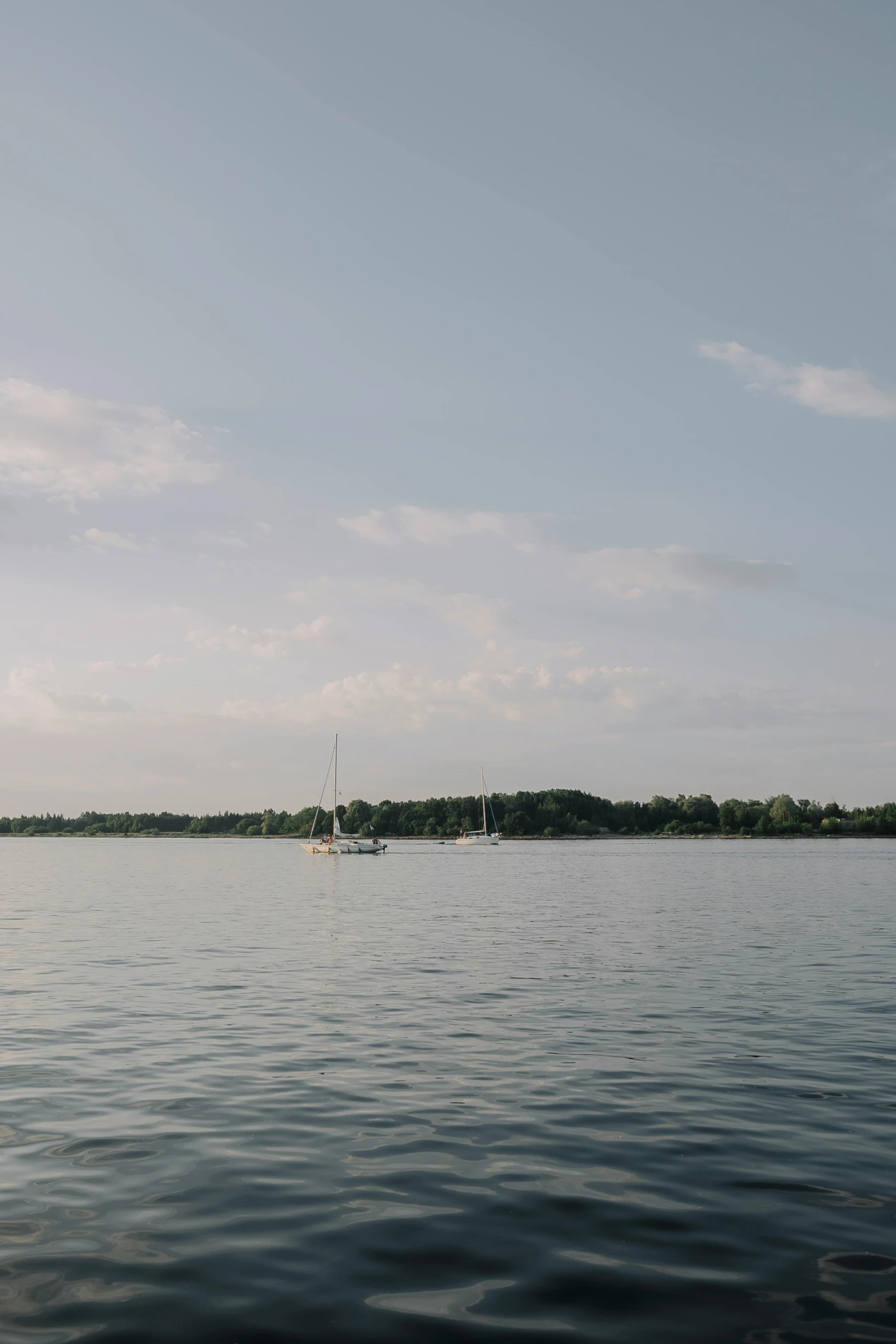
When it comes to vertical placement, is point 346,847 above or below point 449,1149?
below

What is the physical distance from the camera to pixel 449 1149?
15.0 m

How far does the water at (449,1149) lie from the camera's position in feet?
32.4

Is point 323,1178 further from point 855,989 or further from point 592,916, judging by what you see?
point 592,916

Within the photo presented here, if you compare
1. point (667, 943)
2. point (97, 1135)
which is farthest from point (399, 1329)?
point (667, 943)

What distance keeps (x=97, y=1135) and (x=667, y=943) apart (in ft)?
106

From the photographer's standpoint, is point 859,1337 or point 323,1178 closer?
point 859,1337

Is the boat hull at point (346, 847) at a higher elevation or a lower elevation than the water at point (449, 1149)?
lower

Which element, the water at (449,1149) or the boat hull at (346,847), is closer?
the water at (449,1149)

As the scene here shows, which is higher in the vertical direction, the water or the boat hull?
the water

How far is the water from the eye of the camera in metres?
9.89

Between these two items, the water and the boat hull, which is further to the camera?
the boat hull

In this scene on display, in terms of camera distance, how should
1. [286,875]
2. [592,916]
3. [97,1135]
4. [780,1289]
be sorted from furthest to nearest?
[286,875] → [592,916] → [97,1135] → [780,1289]

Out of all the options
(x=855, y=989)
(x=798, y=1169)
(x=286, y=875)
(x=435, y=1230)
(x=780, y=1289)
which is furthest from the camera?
(x=286, y=875)

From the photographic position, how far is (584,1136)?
1562 cm
